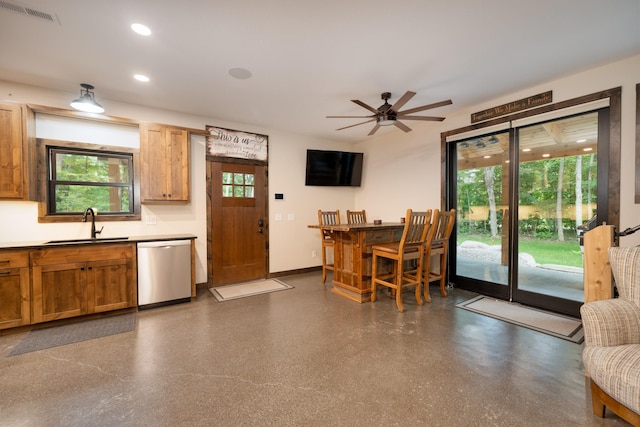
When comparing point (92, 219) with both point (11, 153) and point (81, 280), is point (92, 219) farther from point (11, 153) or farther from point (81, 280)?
point (11, 153)

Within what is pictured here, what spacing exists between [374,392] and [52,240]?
397 cm

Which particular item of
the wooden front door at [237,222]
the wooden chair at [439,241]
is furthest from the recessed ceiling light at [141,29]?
the wooden chair at [439,241]

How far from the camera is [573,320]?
2809mm

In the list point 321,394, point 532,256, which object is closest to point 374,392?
point 321,394

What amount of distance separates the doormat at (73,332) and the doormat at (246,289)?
3.56 feet

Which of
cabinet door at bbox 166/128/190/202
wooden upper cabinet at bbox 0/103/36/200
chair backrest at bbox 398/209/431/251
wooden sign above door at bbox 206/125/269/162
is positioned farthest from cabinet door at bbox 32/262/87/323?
chair backrest at bbox 398/209/431/251

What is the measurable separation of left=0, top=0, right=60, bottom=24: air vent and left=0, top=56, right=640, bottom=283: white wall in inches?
62.6

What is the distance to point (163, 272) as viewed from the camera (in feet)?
10.8

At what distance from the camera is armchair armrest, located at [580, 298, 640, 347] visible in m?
1.52

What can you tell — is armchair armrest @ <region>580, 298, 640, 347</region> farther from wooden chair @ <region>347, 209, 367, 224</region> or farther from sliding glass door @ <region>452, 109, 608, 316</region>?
wooden chair @ <region>347, 209, 367, 224</region>

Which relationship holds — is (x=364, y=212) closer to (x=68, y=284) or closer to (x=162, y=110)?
(x=162, y=110)

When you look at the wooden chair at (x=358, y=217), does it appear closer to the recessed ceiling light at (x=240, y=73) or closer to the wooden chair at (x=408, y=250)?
the wooden chair at (x=408, y=250)

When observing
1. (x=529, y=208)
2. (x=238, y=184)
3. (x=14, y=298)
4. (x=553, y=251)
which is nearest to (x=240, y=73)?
(x=238, y=184)

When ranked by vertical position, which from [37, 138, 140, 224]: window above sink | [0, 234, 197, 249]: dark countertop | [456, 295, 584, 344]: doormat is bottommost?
[456, 295, 584, 344]: doormat
